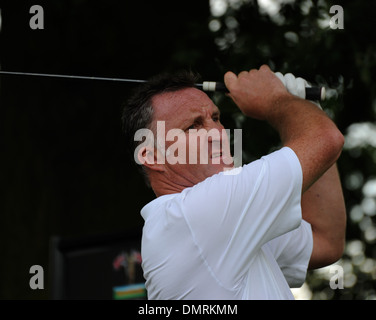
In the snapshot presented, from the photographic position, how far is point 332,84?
4078 mm

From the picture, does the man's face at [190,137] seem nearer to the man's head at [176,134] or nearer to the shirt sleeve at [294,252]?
the man's head at [176,134]

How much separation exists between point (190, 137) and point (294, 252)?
0.53 meters

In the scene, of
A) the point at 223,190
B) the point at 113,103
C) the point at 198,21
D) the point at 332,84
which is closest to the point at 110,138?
the point at 113,103

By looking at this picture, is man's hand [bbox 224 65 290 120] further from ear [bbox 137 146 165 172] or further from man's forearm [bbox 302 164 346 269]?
man's forearm [bbox 302 164 346 269]

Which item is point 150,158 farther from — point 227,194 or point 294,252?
point 294,252

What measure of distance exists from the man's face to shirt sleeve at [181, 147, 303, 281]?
20 cm

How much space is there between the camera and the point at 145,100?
238 centimetres

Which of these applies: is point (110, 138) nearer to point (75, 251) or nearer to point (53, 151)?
point (53, 151)

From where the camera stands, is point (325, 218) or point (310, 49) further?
point (310, 49)

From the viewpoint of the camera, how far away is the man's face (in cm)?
222

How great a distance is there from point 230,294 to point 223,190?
30 cm

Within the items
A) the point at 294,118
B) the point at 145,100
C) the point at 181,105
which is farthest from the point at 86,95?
the point at 294,118

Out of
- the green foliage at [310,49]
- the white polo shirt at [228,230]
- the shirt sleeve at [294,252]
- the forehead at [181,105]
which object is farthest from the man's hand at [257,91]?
the green foliage at [310,49]

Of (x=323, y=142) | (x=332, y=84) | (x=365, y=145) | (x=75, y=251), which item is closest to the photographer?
(x=323, y=142)
